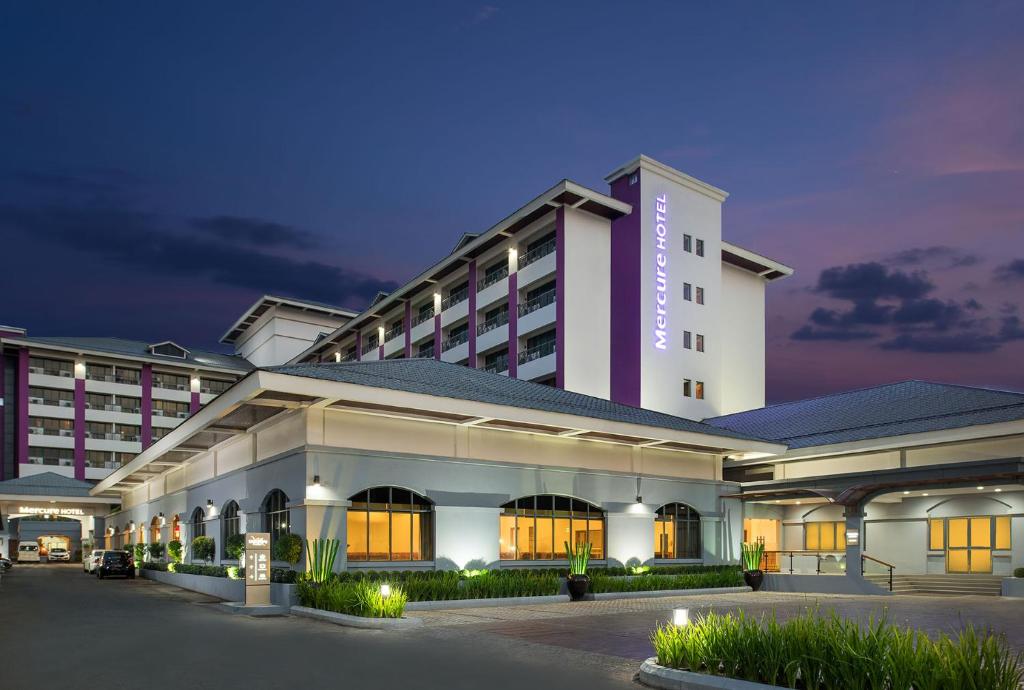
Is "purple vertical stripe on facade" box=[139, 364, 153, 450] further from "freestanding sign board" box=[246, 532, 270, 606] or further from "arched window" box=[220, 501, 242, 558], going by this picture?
"freestanding sign board" box=[246, 532, 270, 606]

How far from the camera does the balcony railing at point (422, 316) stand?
218 ft

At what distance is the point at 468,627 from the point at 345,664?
585cm

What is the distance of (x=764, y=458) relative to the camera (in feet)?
124

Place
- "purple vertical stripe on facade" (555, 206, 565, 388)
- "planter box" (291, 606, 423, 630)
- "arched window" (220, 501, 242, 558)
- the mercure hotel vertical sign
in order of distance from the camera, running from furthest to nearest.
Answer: the mercure hotel vertical sign < "purple vertical stripe on facade" (555, 206, 565, 388) < "arched window" (220, 501, 242, 558) < "planter box" (291, 606, 423, 630)

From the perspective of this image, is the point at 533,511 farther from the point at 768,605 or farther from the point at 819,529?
the point at 819,529

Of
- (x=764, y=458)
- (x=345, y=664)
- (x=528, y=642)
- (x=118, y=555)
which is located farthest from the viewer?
(x=118, y=555)

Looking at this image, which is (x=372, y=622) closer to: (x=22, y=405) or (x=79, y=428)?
(x=22, y=405)

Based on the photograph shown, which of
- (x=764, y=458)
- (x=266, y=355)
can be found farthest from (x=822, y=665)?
(x=266, y=355)

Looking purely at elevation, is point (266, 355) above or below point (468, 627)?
above

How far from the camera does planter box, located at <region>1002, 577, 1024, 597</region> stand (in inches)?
1182

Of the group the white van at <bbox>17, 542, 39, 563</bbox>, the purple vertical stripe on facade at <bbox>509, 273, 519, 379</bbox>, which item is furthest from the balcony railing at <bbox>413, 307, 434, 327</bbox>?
the white van at <bbox>17, 542, 39, 563</bbox>

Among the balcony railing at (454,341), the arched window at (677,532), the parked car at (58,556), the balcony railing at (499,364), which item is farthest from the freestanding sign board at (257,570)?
the parked car at (58,556)

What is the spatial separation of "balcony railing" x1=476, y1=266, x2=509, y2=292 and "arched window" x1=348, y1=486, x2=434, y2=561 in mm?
29290

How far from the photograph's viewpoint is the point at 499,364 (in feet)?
187
